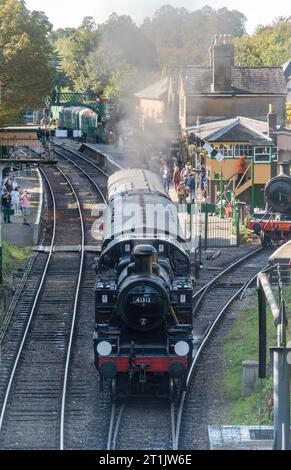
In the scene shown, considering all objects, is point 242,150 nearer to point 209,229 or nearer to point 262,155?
point 262,155

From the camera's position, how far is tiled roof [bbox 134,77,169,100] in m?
45.0

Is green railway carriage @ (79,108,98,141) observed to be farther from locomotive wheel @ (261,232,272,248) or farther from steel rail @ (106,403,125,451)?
steel rail @ (106,403,125,451)

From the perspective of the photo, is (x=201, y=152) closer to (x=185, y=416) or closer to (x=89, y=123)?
(x=185, y=416)

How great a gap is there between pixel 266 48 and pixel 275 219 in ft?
159

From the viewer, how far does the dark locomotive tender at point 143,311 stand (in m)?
15.6

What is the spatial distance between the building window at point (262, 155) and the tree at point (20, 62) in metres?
8.66

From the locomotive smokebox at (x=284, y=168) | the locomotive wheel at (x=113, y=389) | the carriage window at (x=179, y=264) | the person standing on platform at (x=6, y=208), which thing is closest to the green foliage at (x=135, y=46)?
the locomotive smokebox at (x=284, y=168)

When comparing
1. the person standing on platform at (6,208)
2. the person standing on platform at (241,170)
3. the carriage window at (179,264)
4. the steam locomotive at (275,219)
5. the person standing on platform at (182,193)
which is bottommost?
the carriage window at (179,264)

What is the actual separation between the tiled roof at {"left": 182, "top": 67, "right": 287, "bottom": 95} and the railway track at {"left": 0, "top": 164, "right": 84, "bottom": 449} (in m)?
18.3

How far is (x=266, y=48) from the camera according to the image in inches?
2950

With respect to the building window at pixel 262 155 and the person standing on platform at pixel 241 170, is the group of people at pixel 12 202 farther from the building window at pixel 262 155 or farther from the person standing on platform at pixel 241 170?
the building window at pixel 262 155

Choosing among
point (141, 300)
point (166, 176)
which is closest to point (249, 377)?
point (141, 300)

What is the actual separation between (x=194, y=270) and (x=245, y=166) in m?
14.2

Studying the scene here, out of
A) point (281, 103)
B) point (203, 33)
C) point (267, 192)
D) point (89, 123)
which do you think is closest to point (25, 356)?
point (267, 192)
